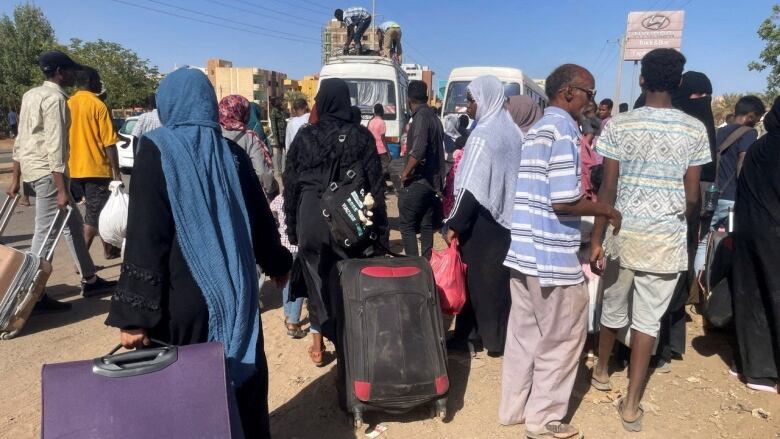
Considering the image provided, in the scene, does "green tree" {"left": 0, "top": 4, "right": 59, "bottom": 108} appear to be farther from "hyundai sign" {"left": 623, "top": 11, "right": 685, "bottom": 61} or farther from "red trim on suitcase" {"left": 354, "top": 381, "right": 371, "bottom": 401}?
"red trim on suitcase" {"left": 354, "top": 381, "right": 371, "bottom": 401}

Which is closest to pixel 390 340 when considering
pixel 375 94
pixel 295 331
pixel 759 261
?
pixel 295 331

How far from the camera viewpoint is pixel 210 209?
76.4 inches

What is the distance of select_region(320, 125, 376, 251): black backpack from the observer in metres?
3.06

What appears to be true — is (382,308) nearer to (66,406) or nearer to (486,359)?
(486,359)

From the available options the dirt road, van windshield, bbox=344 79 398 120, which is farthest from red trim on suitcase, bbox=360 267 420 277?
van windshield, bbox=344 79 398 120

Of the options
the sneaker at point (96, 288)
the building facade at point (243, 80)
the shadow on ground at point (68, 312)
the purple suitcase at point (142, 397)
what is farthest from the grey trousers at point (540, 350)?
the building facade at point (243, 80)

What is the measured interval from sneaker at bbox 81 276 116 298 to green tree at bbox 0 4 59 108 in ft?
112

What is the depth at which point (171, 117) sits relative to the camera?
199cm

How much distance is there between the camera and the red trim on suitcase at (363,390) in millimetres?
2781

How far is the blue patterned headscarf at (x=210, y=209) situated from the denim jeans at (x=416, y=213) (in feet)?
10.9

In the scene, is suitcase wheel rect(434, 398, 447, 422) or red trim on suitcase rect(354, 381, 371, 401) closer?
red trim on suitcase rect(354, 381, 371, 401)

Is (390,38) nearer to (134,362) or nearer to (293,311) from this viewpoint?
(293,311)

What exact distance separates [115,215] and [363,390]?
348 centimetres

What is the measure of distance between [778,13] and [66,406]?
31.7m
